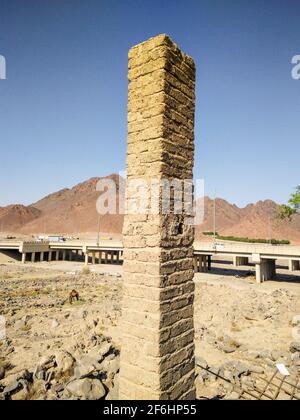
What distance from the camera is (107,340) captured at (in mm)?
12969

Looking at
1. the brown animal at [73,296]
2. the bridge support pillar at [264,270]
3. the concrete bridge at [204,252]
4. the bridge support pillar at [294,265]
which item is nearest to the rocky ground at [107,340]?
the brown animal at [73,296]

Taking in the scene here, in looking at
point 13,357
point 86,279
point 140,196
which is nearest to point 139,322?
point 140,196


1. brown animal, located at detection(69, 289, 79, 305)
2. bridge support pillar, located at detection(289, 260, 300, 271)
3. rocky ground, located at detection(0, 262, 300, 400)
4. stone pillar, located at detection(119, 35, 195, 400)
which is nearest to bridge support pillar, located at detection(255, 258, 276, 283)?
rocky ground, located at detection(0, 262, 300, 400)

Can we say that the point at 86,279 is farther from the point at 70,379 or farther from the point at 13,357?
the point at 70,379

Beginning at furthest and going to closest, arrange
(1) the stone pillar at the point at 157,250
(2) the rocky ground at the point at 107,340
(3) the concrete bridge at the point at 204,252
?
1. (3) the concrete bridge at the point at 204,252
2. (2) the rocky ground at the point at 107,340
3. (1) the stone pillar at the point at 157,250

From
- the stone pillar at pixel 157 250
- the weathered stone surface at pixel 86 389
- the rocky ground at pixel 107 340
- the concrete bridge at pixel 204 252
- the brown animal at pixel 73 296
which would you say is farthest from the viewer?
the concrete bridge at pixel 204 252

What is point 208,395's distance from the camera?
8.62 metres

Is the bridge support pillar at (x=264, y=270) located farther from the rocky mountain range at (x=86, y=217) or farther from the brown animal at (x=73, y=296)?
the rocky mountain range at (x=86, y=217)

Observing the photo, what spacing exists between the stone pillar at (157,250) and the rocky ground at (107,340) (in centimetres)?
385

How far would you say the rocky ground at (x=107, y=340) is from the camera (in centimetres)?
858

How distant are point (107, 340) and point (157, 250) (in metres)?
10.2

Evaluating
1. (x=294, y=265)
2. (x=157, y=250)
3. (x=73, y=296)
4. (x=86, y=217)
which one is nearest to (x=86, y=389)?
(x=157, y=250)

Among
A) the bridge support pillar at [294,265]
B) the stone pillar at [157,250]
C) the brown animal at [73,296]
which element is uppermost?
the stone pillar at [157,250]
